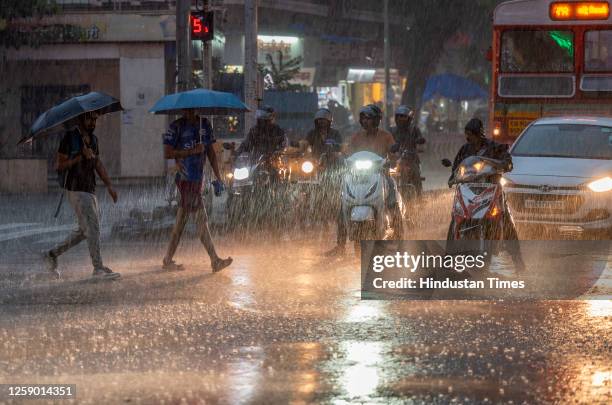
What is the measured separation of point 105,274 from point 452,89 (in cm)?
3522

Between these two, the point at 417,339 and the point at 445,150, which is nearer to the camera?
the point at 417,339

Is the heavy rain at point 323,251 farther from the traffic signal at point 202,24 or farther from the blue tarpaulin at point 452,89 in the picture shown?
the blue tarpaulin at point 452,89

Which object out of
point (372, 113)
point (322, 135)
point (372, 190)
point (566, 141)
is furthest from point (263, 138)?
point (566, 141)

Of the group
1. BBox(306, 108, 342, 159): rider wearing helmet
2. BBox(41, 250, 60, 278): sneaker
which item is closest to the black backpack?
BBox(41, 250, 60, 278): sneaker

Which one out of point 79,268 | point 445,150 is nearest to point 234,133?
point 445,150

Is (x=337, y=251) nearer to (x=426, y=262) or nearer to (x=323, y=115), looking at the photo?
(x=426, y=262)

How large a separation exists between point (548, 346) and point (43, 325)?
3730 mm

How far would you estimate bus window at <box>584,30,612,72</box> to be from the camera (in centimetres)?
1830

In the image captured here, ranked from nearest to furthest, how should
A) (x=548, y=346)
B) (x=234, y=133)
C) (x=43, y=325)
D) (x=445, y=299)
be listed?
(x=548, y=346), (x=43, y=325), (x=445, y=299), (x=234, y=133)

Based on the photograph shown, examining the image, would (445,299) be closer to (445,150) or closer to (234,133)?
(234,133)

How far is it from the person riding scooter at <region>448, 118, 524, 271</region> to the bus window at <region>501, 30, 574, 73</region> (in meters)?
7.33

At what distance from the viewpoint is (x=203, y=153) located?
11.8 meters

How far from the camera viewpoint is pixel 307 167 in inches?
628

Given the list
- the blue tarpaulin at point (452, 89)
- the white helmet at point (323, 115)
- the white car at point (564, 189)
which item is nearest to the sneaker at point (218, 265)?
the white car at point (564, 189)
